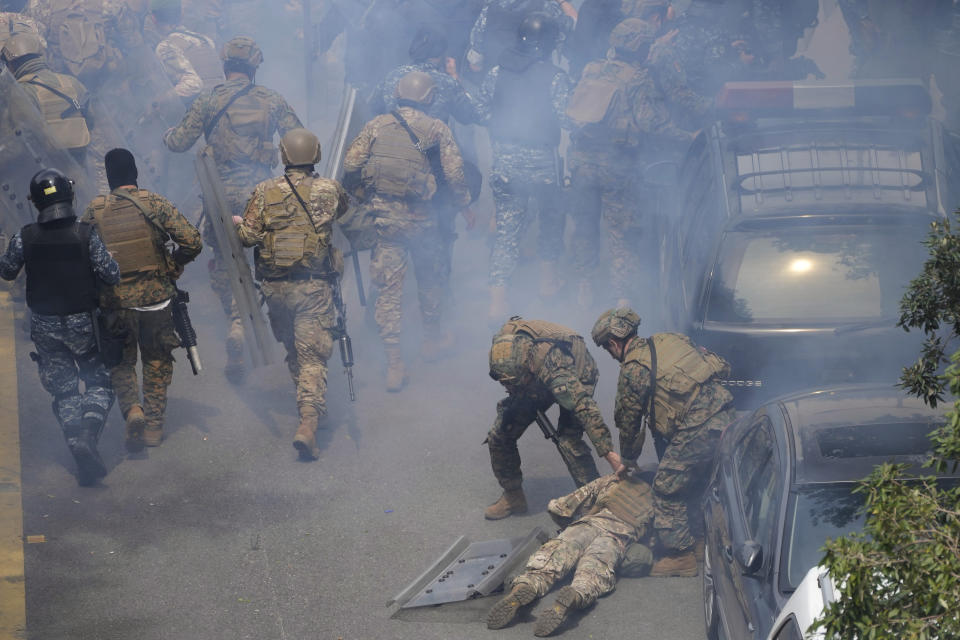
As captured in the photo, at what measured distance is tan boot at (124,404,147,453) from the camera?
706 centimetres

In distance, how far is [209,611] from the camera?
5.52 metres

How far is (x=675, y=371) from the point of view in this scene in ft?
18.8

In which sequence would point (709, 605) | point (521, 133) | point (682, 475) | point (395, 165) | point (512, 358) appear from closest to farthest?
1. point (709, 605)
2. point (682, 475)
3. point (512, 358)
4. point (395, 165)
5. point (521, 133)

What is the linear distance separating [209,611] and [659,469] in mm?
2408

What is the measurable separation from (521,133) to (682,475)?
15.2 ft

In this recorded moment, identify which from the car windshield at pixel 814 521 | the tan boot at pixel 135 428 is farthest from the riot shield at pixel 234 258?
the car windshield at pixel 814 521

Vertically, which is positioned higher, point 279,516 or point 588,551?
point 279,516

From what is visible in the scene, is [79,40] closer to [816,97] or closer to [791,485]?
[816,97]

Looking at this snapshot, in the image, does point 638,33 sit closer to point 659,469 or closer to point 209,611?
point 659,469

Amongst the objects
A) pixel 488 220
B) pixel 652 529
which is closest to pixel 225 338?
pixel 488 220

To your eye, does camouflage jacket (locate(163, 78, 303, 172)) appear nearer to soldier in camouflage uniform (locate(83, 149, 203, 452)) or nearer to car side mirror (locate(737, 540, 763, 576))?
soldier in camouflage uniform (locate(83, 149, 203, 452))

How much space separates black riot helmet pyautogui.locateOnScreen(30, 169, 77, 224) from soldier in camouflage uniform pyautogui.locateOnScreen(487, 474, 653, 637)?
11.0ft

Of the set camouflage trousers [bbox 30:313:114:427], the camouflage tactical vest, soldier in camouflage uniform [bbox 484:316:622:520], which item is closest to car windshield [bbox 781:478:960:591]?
soldier in camouflage uniform [bbox 484:316:622:520]

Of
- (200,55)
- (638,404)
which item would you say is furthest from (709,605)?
(200,55)
